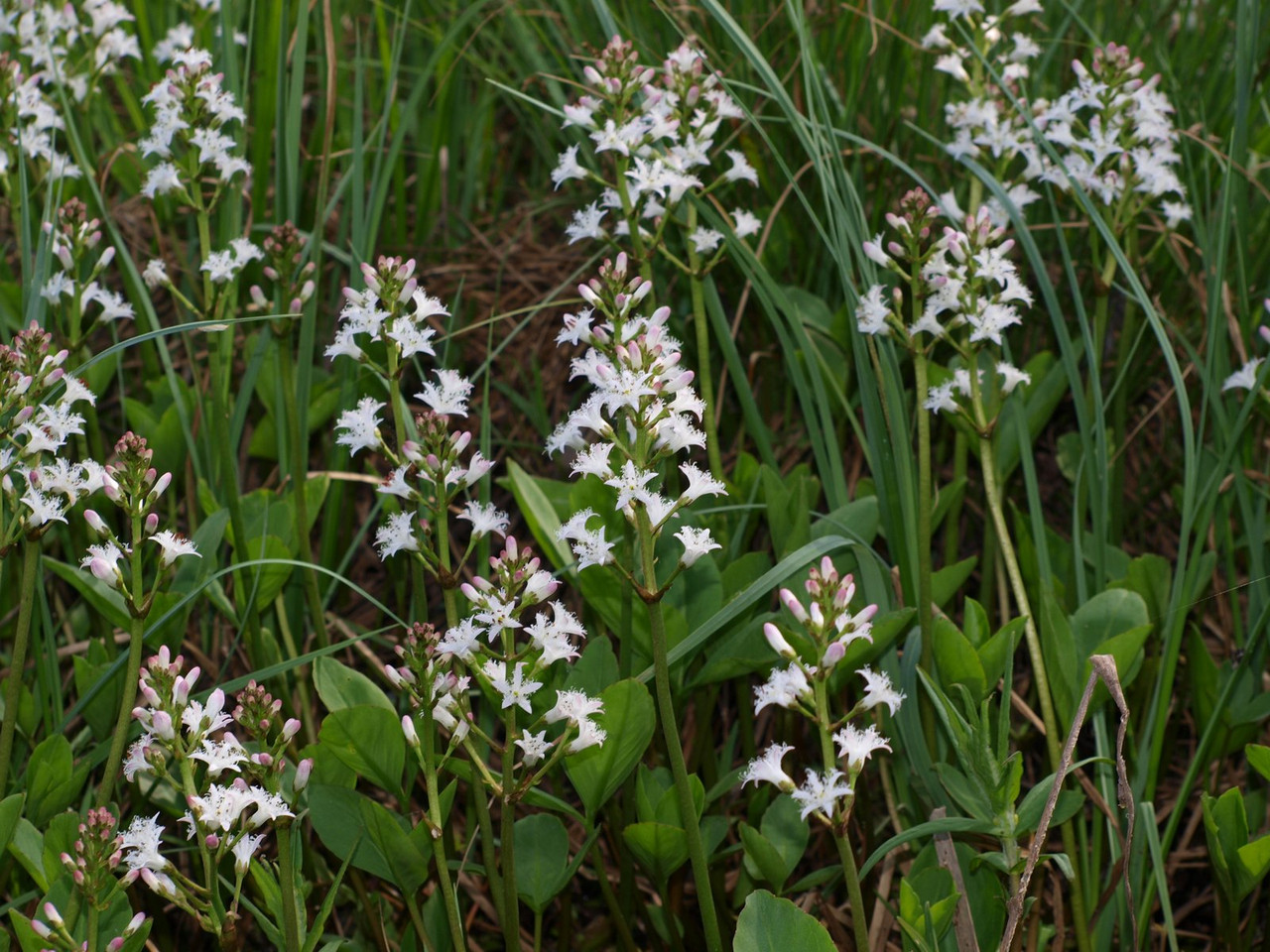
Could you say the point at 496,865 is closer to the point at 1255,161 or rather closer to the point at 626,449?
the point at 626,449

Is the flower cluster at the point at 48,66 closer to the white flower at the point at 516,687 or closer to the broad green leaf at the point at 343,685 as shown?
the broad green leaf at the point at 343,685

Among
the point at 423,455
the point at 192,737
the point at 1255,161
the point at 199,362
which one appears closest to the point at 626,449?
the point at 423,455

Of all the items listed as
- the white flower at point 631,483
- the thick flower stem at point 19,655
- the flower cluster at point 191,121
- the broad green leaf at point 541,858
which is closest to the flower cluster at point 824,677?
Result: the white flower at point 631,483

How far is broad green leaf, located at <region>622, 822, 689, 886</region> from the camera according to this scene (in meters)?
2.14

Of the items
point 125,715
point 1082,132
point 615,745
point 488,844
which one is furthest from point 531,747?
point 1082,132

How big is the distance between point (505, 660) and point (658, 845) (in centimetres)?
49

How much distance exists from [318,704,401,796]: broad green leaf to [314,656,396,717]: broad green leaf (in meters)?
0.13

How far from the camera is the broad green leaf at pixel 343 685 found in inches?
89.2

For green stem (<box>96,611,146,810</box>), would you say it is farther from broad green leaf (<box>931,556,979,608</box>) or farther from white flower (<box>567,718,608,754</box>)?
broad green leaf (<box>931,556,979,608</box>)

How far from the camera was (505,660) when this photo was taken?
1929mm

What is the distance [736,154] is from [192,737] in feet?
5.96

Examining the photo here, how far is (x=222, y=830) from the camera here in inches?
73.5

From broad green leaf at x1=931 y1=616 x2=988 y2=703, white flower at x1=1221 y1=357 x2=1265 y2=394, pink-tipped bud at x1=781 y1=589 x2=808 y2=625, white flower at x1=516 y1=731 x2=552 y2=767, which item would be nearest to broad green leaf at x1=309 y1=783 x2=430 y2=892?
white flower at x1=516 y1=731 x2=552 y2=767

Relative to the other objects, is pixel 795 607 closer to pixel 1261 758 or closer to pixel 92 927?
Answer: pixel 1261 758
